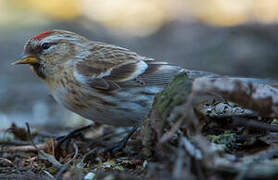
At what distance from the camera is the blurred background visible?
20.3 ft

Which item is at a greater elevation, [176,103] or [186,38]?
[176,103]

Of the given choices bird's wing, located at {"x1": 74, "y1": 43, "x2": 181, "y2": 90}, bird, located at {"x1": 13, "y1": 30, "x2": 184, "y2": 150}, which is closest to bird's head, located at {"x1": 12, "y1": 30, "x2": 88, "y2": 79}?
bird, located at {"x1": 13, "y1": 30, "x2": 184, "y2": 150}

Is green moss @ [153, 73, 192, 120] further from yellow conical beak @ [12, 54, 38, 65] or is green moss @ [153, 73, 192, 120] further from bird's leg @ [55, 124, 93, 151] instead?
yellow conical beak @ [12, 54, 38, 65]

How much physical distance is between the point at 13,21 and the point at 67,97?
683 centimetres

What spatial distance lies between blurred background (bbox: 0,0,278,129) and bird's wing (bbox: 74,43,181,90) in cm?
134

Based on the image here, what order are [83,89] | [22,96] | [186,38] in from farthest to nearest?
[186,38] < [22,96] < [83,89]

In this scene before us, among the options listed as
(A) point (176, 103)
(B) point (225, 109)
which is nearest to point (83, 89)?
(B) point (225, 109)

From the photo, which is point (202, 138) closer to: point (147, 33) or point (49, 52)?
point (49, 52)

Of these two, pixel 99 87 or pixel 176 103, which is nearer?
pixel 176 103

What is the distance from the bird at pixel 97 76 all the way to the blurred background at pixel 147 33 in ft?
4.01

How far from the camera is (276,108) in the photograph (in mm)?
2074

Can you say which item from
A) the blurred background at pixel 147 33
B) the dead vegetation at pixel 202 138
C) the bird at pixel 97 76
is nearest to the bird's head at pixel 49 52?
the bird at pixel 97 76

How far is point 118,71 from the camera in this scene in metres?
3.75

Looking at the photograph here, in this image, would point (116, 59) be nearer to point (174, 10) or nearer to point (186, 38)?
point (186, 38)
